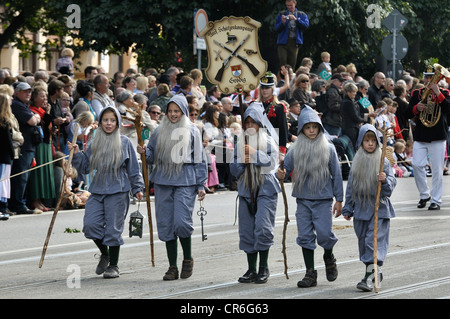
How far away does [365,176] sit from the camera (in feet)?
34.5

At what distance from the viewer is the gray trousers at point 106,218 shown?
11312 mm

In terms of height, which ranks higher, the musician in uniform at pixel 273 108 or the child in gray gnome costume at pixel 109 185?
the musician in uniform at pixel 273 108

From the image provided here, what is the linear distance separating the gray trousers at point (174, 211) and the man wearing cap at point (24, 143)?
5.58 m

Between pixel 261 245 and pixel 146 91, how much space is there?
10.2m

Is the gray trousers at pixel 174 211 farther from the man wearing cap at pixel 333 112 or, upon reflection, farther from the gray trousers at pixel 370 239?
the man wearing cap at pixel 333 112

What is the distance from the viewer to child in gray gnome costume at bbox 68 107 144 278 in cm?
1134

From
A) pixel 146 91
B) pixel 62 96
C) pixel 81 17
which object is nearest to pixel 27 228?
pixel 62 96

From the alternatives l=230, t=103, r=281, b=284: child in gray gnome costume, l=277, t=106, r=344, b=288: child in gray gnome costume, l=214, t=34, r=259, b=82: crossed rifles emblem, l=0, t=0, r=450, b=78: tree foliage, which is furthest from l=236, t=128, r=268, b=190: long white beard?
l=0, t=0, r=450, b=78: tree foliage

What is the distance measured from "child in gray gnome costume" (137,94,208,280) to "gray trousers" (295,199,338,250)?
1.16 metres

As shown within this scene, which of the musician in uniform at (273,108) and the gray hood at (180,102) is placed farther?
the musician in uniform at (273,108)

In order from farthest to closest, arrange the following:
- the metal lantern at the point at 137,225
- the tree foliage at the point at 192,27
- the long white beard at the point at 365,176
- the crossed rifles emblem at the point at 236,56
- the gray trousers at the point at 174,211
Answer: the tree foliage at the point at 192,27 < the crossed rifles emblem at the point at 236,56 < the metal lantern at the point at 137,225 < the gray trousers at the point at 174,211 < the long white beard at the point at 365,176

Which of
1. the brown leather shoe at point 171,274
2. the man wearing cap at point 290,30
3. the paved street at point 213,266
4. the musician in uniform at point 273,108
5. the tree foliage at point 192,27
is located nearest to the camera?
the paved street at point 213,266

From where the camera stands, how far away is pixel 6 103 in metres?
15.9

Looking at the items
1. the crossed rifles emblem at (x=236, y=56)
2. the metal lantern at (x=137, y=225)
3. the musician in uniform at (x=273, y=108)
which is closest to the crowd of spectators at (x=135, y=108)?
the musician in uniform at (x=273, y=108)
